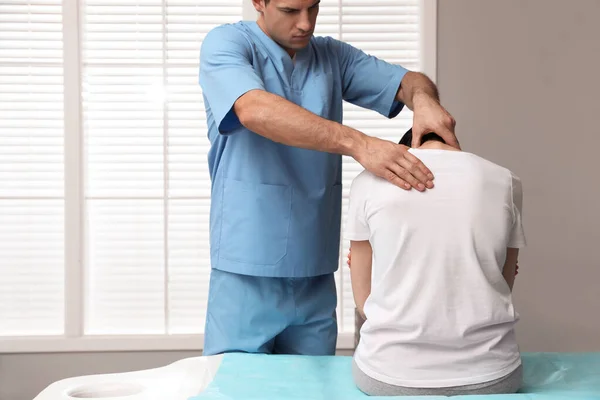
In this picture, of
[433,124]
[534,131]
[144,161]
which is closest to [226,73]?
[433,124]

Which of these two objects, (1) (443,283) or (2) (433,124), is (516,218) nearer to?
(1) (443,283)

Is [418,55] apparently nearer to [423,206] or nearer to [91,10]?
[91,10]

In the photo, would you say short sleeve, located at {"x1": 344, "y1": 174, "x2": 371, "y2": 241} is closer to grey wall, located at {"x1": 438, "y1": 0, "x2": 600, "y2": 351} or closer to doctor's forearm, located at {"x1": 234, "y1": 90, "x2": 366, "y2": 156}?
doctor's forearm, located at {"x1": 234, "y1": 90, "x2": 366, "y2": 156}

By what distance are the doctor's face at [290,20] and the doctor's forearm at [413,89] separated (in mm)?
299

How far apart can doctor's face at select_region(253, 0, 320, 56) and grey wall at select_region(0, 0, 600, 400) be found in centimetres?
145

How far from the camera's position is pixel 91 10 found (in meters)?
3.11

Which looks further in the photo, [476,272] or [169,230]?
[169,230]

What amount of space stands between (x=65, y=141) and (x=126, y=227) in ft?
1.40

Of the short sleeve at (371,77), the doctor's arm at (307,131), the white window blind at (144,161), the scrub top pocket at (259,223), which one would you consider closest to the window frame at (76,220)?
the white window blind at (144,161)

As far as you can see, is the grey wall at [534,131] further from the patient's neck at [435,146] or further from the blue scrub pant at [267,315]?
the patient's neck at [435,146]

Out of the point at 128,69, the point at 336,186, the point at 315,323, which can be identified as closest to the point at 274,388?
the point at 315,323

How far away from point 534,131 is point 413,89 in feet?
4.64

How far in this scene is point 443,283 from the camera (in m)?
1.28

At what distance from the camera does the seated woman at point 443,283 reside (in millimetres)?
1286
